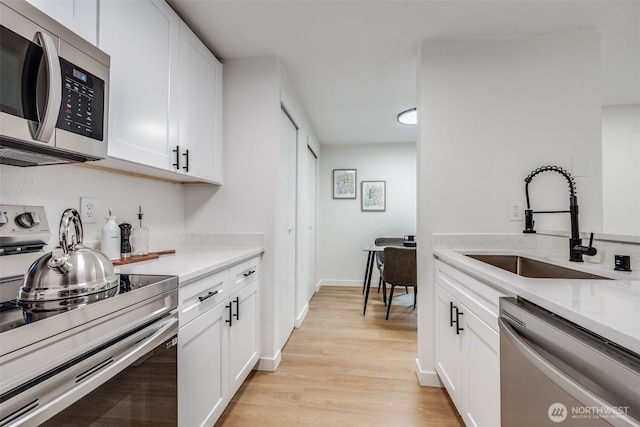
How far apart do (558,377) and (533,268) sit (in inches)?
44.5

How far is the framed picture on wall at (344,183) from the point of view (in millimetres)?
4477

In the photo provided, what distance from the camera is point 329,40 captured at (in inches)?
73.3

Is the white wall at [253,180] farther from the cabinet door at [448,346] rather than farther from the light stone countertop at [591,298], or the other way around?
the light stone countertop at [591,298]

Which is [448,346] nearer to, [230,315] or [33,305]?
[230,315]

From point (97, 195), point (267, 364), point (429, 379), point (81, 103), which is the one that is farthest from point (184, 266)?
point (429, 379)

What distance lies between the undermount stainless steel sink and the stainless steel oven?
1.69 meters

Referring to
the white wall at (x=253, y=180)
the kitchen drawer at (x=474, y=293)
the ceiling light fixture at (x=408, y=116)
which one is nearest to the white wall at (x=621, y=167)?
the ceiling light fixture at (x=408, y=116)

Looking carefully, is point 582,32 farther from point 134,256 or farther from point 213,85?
point 134,256

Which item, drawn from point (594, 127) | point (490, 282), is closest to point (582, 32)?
point (594, 127)

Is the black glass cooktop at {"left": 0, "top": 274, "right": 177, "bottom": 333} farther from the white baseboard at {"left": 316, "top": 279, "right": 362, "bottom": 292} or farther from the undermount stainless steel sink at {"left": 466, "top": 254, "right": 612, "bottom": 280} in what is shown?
the white baseboard at {"left": 316, "top": 279, "right": 362, "bottom": 292}

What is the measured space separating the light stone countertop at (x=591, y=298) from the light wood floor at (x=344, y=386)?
994 millimetres

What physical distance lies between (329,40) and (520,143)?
55.5 inches

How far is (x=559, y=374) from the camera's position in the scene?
647mm

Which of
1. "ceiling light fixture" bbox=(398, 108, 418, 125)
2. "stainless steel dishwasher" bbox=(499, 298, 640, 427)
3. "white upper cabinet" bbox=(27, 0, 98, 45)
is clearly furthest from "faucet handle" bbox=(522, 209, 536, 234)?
"white upper cabinet" bbox=(27, 0, 98, 45)
